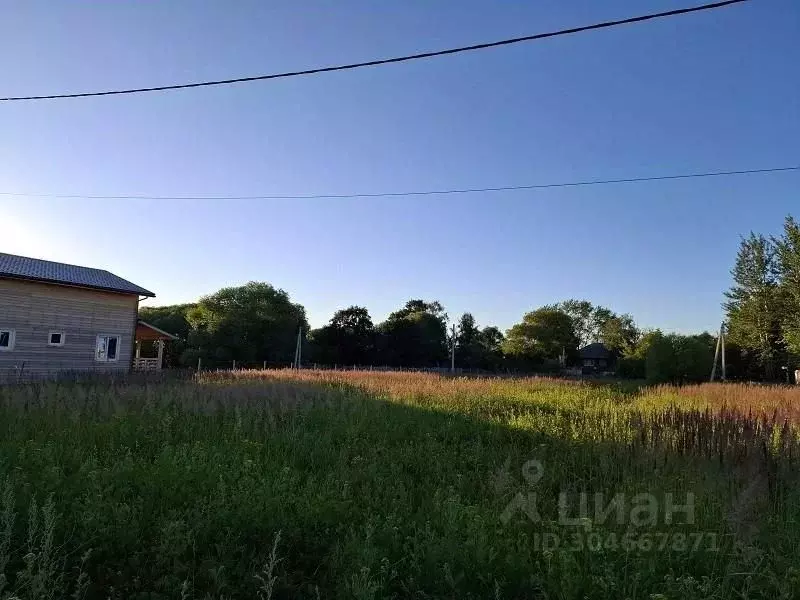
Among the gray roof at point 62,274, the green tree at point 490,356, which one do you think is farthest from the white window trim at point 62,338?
the green tree at point 490,356

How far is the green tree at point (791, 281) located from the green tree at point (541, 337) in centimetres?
2671

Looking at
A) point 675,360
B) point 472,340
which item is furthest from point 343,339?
point 675,360

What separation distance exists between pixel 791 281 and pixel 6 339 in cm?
4445

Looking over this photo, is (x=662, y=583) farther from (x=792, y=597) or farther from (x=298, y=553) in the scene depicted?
(x=298, y=553)

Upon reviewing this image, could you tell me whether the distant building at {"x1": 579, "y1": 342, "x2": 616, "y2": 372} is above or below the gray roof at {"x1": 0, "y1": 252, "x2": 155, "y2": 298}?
below

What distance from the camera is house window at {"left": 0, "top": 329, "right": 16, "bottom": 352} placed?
16.1 m

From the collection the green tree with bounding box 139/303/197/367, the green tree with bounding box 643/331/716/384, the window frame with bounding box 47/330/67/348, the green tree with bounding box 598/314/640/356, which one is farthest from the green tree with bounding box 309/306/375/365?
the green tree with bounding box 598/314/640/356

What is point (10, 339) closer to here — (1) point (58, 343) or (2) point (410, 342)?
(1) point (58, 343)

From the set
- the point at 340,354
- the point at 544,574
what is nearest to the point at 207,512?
the point at 544,574

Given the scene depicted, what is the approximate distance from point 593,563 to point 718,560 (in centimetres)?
82

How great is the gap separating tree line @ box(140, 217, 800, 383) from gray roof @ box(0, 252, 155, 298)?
67.4 feet

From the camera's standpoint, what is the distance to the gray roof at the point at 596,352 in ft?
247

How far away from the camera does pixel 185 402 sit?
8.03 m

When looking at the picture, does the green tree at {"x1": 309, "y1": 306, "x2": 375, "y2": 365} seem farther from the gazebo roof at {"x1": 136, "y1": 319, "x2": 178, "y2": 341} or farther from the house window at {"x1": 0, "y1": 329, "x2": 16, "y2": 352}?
the house window at {"x1": 0, "y1": 329, "x2": 16, "y2": 352}
